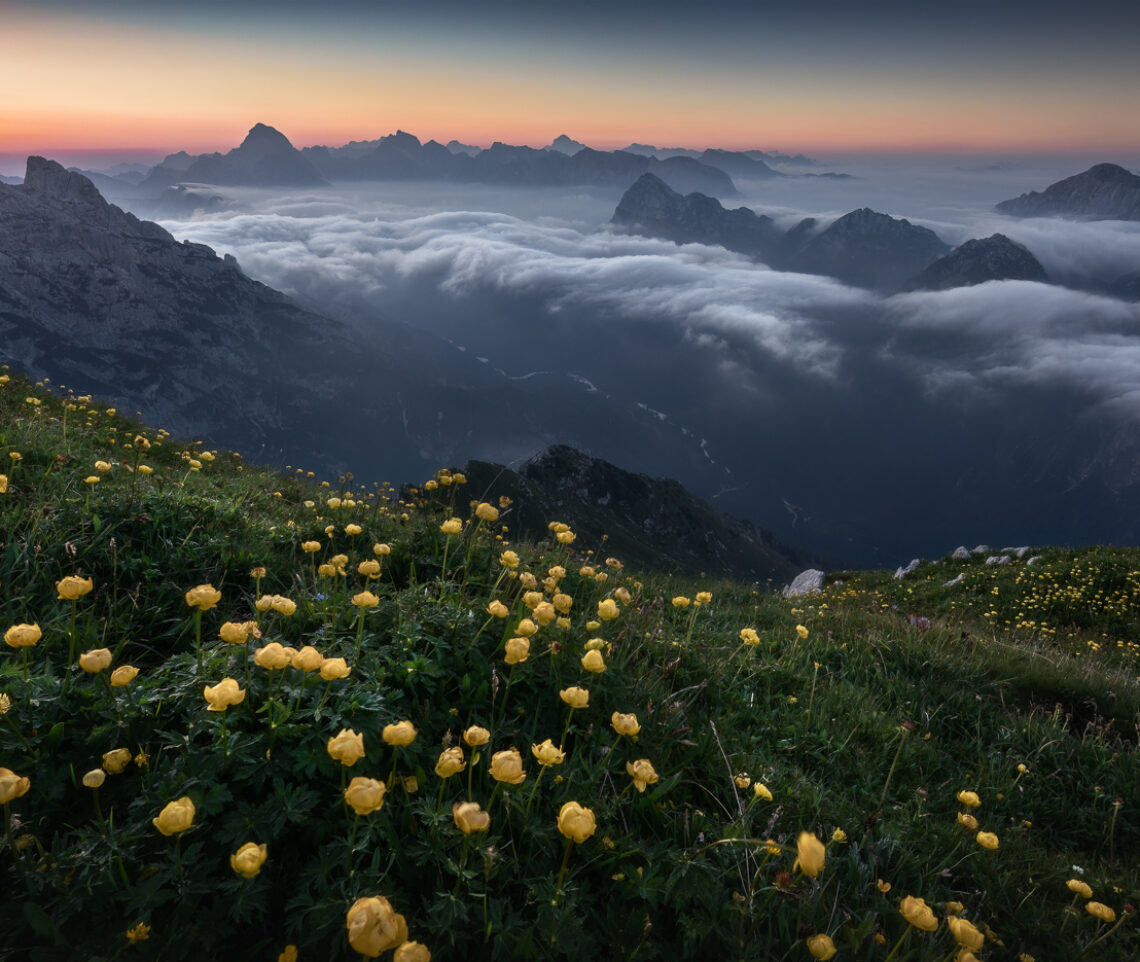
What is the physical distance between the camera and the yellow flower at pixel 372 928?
153cm

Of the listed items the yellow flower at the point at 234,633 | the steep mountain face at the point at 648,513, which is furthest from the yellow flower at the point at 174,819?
the steep mountain face at the point at 648,513

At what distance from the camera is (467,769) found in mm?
3031

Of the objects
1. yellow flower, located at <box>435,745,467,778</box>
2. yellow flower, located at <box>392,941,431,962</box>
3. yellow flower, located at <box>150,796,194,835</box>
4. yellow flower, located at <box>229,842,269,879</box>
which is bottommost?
yellow flower, located at <box>392,941,431,962</box>

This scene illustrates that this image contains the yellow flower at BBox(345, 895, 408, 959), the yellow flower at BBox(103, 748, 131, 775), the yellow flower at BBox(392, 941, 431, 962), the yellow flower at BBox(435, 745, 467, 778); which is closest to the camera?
the yellow flower at BBox(345, 895, 408, 959)

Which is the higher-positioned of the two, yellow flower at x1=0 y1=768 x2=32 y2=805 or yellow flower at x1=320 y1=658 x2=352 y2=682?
yellow flower at x1=320 y1=658 x2=352 y2=682

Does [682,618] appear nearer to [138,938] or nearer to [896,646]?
[896,646]

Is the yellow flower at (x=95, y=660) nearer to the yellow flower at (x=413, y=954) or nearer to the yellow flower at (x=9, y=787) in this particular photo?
the yellow flower at (x=9, y=787)

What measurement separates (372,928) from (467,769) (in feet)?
4.95

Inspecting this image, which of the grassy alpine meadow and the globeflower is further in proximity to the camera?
the globeflower

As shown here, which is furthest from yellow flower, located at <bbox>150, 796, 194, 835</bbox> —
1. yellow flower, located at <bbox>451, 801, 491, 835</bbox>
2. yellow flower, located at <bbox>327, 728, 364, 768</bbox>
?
yellow flower, located at <bbox>451, 801, 491, 835</bbox>

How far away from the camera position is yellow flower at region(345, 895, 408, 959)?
1.53m

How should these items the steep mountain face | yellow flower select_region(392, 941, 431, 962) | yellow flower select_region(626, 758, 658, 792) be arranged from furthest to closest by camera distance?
1. the steep mountain face
2. yellow flower select_region(626, 758, 658, 792)
3. yellow flower select_region(392, 941, 431, 962)

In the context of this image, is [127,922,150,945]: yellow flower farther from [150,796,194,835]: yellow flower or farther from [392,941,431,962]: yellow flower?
[392,941,431,962]: yellow flower

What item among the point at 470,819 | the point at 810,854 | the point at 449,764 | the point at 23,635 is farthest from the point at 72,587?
the point at 810,854
